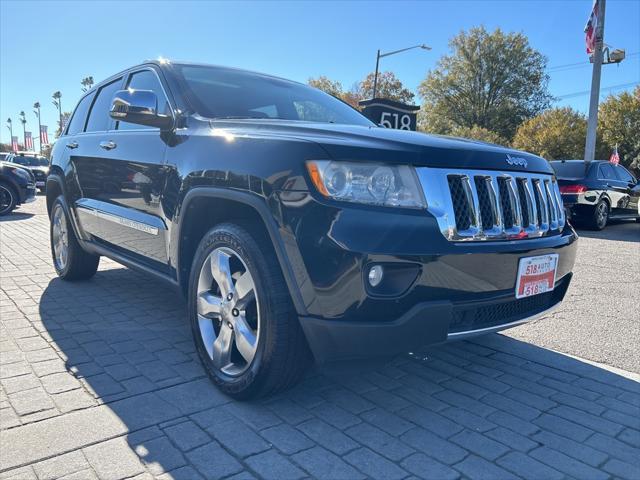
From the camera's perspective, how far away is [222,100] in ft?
10.9

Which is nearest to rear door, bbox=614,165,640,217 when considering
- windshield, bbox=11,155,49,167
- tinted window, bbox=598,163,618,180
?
tinted window, bbox=598,163,618,180

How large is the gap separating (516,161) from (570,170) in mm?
9548

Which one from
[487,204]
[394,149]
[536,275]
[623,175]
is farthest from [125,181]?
[623,175]

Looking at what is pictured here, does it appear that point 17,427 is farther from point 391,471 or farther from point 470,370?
point 470,370

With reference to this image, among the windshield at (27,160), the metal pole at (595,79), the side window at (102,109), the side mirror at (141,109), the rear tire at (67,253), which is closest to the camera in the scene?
the side mirror at (141,109)

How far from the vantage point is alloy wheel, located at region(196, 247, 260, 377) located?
256 cm

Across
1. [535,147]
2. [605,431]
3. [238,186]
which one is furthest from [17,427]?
[535,147]

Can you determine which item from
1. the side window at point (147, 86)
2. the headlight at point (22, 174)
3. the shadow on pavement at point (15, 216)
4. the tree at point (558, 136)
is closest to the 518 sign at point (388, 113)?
the side window at point (147, 86)

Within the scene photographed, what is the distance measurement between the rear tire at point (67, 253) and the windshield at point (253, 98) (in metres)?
2.24

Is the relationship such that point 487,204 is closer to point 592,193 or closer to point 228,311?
point 228,311

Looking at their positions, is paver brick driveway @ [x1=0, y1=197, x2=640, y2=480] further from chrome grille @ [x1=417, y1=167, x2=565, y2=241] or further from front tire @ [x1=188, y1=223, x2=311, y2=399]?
chrome grille @ [x1=417, y1=167, x2=565, y2=241]

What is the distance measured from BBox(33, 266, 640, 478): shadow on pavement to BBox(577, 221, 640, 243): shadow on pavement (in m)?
7.86

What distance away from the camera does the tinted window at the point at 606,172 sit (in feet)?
36.6

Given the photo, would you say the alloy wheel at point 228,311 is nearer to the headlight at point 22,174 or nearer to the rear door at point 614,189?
the rear door at point 614,189
